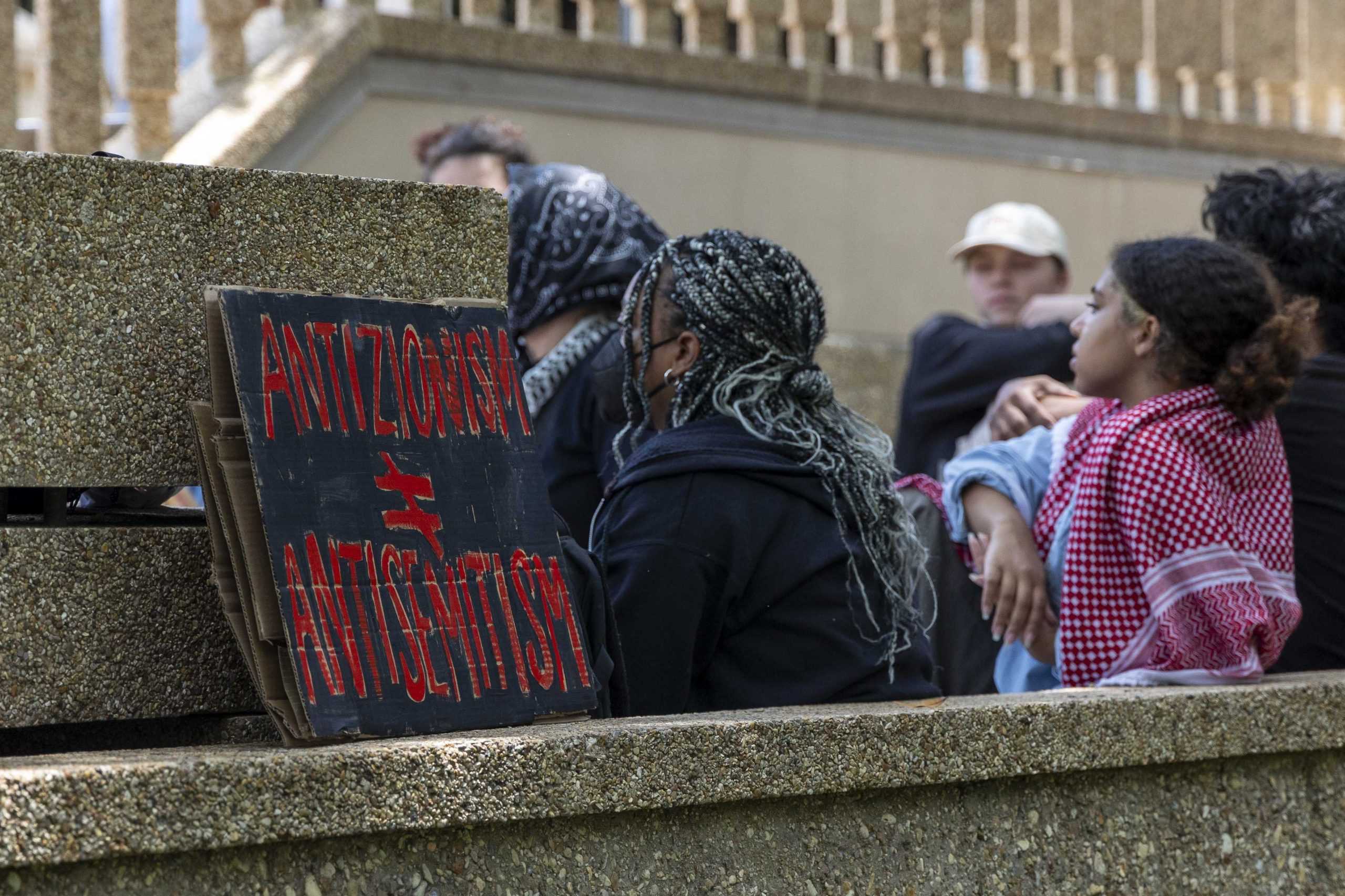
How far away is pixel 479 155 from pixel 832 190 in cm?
225

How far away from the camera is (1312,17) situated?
840cm

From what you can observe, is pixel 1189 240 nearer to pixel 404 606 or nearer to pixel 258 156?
pixel 404 606

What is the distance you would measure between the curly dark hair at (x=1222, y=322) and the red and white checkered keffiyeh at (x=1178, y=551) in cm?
7

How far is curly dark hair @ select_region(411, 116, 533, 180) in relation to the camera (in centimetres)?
505

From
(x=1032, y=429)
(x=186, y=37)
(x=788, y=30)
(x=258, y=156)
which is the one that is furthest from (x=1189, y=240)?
(x=186, y=37)

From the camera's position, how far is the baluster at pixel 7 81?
205 inches

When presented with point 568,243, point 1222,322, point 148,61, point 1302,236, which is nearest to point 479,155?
point 568,243

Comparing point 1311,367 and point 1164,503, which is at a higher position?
point 1311,367

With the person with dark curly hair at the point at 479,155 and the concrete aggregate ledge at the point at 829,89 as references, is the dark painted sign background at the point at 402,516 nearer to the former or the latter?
the person with dark curly hair at the point at 479,155

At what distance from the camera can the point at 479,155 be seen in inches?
199

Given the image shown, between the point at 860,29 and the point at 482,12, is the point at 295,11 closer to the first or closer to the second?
the point at 482,12

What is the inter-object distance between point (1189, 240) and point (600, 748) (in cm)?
180

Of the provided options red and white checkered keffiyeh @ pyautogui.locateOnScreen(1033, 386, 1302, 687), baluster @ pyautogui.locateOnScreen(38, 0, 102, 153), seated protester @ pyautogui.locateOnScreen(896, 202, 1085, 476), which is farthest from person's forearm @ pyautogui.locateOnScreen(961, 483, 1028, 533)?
baluster @ pyautogui.locateOnScreen(38, 0, 102, 153)

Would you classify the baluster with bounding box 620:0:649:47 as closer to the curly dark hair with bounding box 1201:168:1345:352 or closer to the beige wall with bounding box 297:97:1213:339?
the beige wall with bounding box 297:97:1213:339
